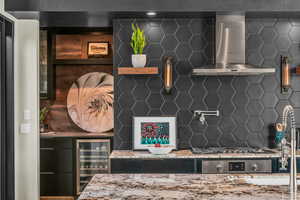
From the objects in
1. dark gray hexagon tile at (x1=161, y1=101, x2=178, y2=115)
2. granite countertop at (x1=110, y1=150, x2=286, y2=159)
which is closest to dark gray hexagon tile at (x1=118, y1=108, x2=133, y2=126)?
dark gray hexagon tile at (x1=161, y1=101, x2=178, y2=115)

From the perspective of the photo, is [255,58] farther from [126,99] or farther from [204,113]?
[126,99]

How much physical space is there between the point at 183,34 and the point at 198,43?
195 mm

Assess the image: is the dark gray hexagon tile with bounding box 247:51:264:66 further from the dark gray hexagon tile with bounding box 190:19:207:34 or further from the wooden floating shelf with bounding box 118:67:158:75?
the wooden floating shelf with bounding box 118:67:158:75

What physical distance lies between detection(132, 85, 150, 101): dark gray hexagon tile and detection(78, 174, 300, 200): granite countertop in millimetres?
1741

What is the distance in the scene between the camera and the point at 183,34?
4168mm

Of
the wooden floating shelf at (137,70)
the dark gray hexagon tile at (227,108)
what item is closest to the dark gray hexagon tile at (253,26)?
the dark gray hexagon tile at (227,108)

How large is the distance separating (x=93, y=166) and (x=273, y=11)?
3.03 metres

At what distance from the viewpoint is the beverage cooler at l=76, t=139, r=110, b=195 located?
4973mm

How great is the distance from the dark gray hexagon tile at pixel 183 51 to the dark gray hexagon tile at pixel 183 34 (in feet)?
0.21

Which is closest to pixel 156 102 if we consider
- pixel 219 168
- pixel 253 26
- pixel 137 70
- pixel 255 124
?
pixel 137 70

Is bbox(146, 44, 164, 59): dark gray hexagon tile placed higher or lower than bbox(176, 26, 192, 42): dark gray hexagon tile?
lower

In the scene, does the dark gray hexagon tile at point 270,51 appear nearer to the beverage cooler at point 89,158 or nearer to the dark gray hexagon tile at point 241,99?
the dark gray hexagon tile at point 241,99

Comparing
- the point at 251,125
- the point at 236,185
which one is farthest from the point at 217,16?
the point at 236,185

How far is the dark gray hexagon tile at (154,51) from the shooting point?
164 inches
